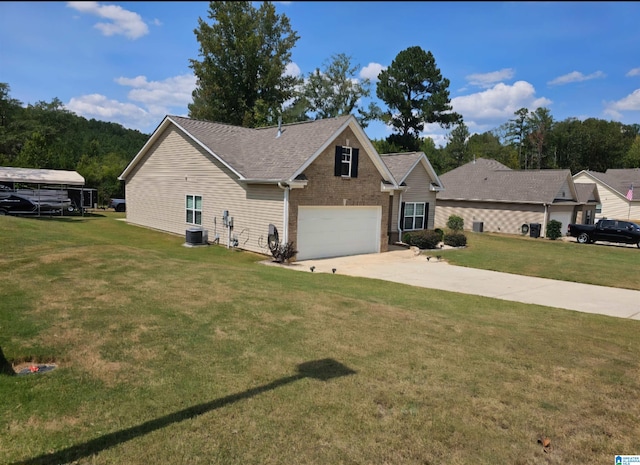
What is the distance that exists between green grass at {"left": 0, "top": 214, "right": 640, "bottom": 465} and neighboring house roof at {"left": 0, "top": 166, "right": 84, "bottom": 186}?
2155cm

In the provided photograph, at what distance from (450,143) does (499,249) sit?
68.6 metres

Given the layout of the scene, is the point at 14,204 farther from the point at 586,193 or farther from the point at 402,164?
the point at 586,193

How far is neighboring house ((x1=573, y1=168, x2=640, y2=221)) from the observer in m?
48.1

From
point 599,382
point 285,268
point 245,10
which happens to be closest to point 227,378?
point 599,382

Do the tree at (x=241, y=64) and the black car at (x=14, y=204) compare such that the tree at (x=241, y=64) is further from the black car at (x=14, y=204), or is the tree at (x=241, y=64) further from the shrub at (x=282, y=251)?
the shrub at (x=282, y=251)

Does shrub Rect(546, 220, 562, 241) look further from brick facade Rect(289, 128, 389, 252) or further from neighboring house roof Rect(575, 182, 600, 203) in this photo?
brick facade Rect(289, 128, 389, 252)

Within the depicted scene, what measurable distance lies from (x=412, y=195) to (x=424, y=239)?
3.81 m

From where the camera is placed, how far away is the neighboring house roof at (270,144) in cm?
1769

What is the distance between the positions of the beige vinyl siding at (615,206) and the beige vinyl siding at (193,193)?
46.1m

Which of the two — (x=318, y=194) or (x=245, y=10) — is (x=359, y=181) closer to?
(x=318, y=194)

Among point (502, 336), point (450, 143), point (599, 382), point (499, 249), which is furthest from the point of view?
point (450, 143)

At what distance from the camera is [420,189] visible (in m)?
26.3

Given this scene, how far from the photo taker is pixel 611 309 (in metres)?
11.1

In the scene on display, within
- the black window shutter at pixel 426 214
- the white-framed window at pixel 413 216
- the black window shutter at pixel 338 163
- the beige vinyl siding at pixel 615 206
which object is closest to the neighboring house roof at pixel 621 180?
the beige vinyl siding at pixel 615 206
